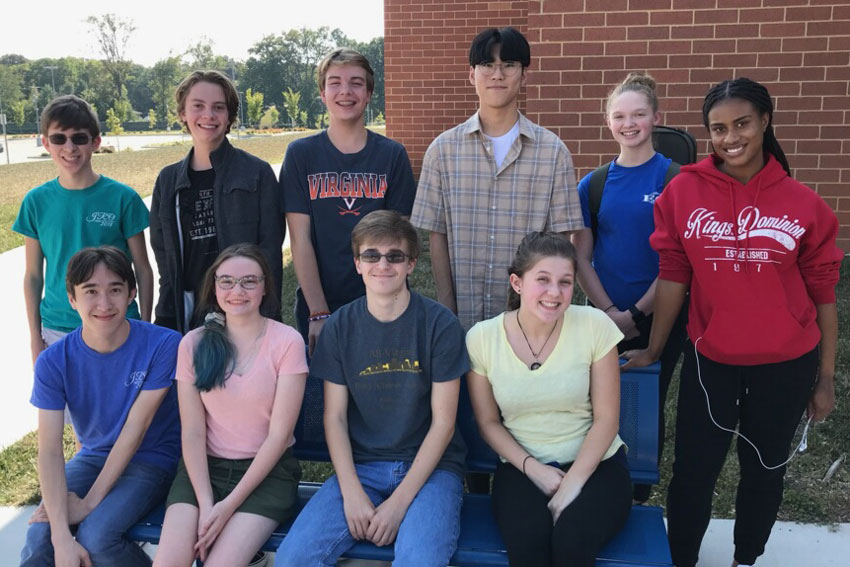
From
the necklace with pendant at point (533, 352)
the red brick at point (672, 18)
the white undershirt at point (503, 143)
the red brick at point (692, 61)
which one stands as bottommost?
the necklace with pendant at point (533, 352)

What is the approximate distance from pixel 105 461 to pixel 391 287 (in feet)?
4.21

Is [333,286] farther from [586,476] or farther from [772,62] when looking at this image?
[772,62]

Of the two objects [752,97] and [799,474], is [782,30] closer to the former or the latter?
[799,474]

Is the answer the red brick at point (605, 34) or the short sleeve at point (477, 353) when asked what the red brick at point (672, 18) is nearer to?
the red brick at point (605, 34)

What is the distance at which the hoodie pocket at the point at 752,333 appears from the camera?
2.65 metres

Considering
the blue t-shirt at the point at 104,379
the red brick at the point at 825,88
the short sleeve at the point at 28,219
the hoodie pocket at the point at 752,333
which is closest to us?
the hoodie pocket at the point at 752,333

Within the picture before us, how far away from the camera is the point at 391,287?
2773 mm

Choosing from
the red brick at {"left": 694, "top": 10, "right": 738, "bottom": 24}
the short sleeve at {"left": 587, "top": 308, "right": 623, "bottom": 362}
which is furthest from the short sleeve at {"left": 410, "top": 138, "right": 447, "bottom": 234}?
the red brick at {"left": 694, "top": 10, "right": 738, "bottom": 24}

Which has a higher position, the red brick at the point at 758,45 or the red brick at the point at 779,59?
the red brick at the point at 758,45

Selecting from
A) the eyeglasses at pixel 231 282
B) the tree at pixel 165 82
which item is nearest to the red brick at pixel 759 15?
the eyeglasses at pixel 231 282

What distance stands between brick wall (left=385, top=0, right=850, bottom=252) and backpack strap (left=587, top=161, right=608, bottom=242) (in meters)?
3.59

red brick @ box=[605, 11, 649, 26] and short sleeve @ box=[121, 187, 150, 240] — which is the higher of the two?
red brick @ box=[605, 11, 649, 26]

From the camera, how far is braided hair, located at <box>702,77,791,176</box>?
265cm

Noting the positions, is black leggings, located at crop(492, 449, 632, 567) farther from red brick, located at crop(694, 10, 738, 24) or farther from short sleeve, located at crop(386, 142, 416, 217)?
red brick, located at crop(694, 10, 738, 24)
